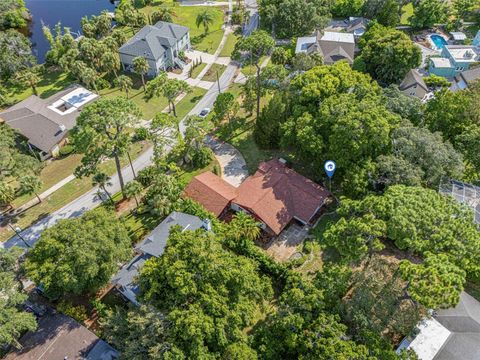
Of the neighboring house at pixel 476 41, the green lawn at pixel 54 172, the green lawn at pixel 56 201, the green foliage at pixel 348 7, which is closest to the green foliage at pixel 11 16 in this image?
the green lawn at pixel 54 172

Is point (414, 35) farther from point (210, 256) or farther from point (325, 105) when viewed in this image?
point (210, 256)

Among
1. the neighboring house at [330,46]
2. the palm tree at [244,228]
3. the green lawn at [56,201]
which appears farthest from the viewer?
the neighboring house at [330,46]

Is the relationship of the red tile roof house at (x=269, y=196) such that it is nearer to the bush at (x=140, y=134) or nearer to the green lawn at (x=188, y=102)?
the bush at (x=140, y=134)

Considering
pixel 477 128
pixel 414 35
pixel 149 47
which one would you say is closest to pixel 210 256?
pixel 477 128

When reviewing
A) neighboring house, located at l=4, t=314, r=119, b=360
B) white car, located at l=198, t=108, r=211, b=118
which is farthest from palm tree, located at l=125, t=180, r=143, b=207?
white car, located at l=198, t=108, r=211, b=118

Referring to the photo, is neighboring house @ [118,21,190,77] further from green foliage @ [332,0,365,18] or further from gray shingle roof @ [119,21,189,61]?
green foliage @ [332,0,365,18]

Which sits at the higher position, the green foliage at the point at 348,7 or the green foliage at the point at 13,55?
the green foliage at the point at 13,55
